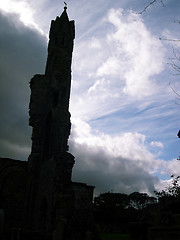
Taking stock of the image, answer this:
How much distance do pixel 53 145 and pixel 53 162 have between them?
6279mm

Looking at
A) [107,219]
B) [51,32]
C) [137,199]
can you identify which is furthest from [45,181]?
[137,199]

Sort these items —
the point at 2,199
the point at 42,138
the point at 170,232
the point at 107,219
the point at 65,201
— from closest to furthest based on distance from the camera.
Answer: the point at 170,232 → the point at 65,201 → the point at 2,199 → the point at 42,138 → the point at 107,219

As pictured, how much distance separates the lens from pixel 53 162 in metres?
16.0

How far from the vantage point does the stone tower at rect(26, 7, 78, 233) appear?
48.9 feet

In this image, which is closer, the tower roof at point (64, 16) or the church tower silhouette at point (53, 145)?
the church tower silhouette at point (53, 145)

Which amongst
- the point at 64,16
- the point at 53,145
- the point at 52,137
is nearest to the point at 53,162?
the point at 53,145

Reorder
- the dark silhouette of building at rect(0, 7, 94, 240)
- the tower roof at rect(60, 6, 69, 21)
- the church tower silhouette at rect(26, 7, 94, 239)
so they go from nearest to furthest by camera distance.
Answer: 1. the dark silhouette of building at rect(0, 7, 94, 240)
2. the church tower silhouette at rect(26, 7, 94, 239)
3. the tower roof at rect(60, 6, 69, 21)

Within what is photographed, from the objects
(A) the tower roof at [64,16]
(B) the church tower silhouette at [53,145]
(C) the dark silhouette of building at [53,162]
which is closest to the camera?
(C) the dark silhouette of building at [53,162]

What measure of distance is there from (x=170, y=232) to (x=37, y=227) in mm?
16149

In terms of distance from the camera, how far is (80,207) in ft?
75.4

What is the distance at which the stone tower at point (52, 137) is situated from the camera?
587 inches

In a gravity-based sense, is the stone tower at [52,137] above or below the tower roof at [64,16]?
below

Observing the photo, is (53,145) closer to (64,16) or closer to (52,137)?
(52,137)

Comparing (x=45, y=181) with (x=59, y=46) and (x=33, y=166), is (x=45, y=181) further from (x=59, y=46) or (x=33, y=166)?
(x=59, y=46)
